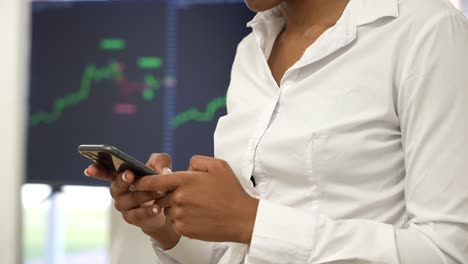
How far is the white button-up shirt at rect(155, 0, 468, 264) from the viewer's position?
2.85ft

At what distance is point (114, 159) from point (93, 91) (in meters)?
1.83

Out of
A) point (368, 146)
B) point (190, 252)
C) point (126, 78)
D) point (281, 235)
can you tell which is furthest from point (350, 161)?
point (126, 78)

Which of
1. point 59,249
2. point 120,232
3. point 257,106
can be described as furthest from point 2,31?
point 257,106

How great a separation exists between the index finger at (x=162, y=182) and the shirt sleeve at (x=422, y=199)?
0.13 m

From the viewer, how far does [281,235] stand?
90 centimetres

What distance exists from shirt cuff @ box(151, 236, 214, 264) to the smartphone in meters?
0.24

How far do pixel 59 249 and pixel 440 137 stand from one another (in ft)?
7.70

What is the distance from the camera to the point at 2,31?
9.01 feet

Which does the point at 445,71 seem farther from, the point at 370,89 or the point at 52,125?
the point at 52,125

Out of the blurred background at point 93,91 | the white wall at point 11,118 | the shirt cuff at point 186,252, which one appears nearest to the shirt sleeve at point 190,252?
the shirt cuff at point 186,252

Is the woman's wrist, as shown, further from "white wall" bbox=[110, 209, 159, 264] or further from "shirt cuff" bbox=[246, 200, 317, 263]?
"white wall" bbox=[110, 209, 159, 264]

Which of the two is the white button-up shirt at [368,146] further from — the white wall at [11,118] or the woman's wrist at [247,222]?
the white wall at [11,118]

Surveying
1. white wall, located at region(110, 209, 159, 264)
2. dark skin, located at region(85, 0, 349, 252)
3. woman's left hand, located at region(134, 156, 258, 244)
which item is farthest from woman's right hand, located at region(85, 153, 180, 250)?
white wall, located at region(110, 209, 159, 264)

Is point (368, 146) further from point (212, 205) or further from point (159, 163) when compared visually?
point (159, 163)
